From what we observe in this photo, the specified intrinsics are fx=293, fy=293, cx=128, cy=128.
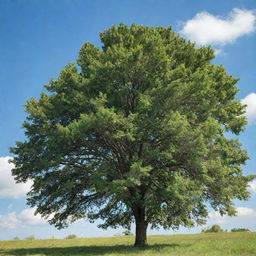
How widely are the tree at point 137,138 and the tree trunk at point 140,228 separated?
81 millimetres

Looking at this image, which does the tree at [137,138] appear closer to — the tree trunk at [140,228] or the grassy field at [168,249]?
the tree trunk at [140,228]

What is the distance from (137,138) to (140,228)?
766 cm

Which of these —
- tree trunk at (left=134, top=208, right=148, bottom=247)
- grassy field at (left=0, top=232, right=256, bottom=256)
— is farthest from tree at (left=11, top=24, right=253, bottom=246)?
grassy field at (left=0, top=232, right=256, bottom=256)

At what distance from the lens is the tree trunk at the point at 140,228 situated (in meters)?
23.2

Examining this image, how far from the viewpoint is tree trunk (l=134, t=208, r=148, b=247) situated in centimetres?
2325

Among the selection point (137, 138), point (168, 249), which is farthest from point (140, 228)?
point (137, 138)

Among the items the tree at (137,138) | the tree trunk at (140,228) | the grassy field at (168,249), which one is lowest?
the grassy field at (168,249)

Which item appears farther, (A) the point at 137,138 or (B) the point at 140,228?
(B) the point at 140,228

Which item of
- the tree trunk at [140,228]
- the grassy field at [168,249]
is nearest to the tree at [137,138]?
the tree trunk at [140,228]

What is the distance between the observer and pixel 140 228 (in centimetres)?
2381

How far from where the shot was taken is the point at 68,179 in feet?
74.8

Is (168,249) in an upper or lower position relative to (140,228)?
lower

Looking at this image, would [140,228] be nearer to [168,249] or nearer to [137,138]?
[168,249]

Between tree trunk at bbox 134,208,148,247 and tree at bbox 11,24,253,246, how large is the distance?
0.08 metres
